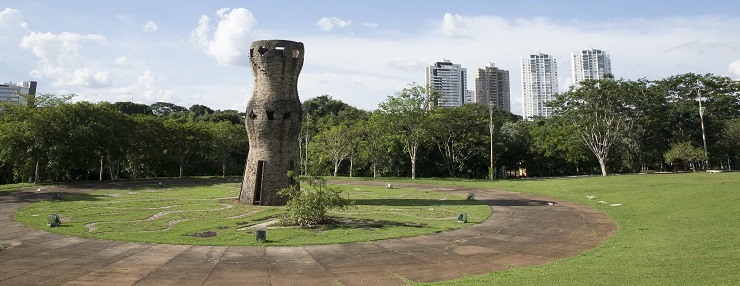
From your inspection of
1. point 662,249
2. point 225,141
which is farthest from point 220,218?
point 225,141


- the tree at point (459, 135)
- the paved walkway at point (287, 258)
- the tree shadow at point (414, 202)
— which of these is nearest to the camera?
the paved walkway at point (287, 258)

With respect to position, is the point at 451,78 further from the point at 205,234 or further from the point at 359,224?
the point at 205,234

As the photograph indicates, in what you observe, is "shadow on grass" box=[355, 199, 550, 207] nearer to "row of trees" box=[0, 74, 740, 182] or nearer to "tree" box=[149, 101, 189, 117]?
"row of trees" box=[0, 74, 740, 182]

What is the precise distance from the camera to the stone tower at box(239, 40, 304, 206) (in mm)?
25703

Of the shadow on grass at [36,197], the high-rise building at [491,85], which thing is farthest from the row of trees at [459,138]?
the high-rise building at [491,85]

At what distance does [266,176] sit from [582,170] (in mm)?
60663

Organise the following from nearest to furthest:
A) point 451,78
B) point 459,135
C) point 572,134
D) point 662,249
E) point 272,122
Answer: point 662,249
point 272,122
point 572,134
point 459,135
point 451,78

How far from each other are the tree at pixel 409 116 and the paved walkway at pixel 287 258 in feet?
117

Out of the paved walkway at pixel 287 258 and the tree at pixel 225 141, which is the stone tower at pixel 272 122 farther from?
the tree at pixel 225 141

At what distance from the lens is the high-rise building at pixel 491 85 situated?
143125 millimetres

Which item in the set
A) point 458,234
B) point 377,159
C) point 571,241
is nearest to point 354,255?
point 458,234

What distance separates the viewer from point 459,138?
59250mm

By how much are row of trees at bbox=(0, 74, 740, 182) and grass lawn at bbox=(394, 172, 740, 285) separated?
29198 mm

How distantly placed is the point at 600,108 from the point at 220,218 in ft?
150
